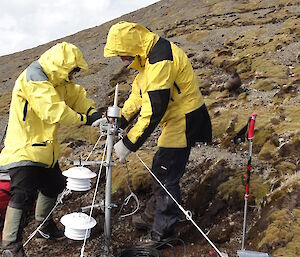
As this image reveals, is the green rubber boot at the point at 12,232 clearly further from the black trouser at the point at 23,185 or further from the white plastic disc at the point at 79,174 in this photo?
the white plastic disc at the point at 79,174

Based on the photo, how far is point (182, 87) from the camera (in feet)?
17.7

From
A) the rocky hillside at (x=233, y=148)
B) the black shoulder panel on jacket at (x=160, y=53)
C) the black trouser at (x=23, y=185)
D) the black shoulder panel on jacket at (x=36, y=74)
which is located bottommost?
the rocky hillside at (x=233, y=148)

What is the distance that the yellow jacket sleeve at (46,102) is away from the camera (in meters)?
5.08

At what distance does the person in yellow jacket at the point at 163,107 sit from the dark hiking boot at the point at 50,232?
1.73 meters

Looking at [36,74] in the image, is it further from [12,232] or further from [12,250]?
[12,250]

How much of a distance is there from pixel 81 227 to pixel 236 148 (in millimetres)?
5180

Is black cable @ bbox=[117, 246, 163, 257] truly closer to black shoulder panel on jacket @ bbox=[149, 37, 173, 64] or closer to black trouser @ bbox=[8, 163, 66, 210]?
black trouser @ bbox=[8, 163, 66, 210]

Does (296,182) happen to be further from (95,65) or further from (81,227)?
(95,65)

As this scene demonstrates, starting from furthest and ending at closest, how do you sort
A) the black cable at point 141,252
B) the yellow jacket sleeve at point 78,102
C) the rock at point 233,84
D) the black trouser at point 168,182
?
the rock at point 233,84, the yellow jacket sleeve at point 78,102, the black trouser at point 168,182, the black cable at point 141,252

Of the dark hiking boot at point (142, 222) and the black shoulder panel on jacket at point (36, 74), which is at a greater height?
the black shoulder panel on jacket at point (36, 74)

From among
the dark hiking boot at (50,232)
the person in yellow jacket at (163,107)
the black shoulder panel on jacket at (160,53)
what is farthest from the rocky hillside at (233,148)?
the black shoulder panel on jacket at (160,53)

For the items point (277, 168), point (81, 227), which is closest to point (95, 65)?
point (277, 168)

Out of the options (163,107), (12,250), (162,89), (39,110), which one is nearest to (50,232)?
(12,250)

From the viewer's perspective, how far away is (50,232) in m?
6.43
